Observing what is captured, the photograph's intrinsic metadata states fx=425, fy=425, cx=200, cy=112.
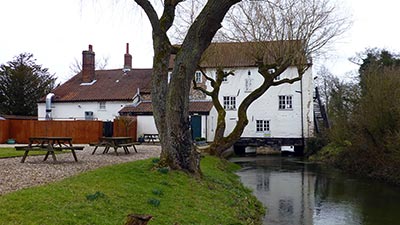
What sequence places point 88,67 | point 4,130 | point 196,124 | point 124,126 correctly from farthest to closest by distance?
point 88,67
point 196,124
point 124,126
point 4,130

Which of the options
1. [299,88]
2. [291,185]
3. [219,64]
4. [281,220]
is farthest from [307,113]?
[281,220]

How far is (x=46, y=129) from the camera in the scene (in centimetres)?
2873

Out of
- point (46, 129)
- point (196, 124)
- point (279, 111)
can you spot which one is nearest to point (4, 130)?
point (46, 129)

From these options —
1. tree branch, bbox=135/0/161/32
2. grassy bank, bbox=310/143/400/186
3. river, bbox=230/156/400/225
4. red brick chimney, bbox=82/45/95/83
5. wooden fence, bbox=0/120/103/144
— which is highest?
red brick chimney, bbox=82/45/95/83

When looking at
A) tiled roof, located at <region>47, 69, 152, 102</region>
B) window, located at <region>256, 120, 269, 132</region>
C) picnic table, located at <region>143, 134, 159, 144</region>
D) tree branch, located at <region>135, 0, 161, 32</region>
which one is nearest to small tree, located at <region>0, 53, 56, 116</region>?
tiled roof, located at <region>47, 69, 152, 102</region>

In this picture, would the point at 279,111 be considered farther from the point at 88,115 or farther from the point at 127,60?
the point at 88,115

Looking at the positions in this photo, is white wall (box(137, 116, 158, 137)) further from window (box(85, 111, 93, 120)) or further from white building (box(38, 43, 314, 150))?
window (box(85, 111, 93, 120))

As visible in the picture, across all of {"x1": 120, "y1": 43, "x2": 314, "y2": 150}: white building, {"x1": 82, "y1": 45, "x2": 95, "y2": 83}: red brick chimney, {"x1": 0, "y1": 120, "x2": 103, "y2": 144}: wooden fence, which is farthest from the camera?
{"x1": 82, "y1": 45, "x2": 95, "y2": 83}: red brick chimney

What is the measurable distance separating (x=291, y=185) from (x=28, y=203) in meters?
12.7

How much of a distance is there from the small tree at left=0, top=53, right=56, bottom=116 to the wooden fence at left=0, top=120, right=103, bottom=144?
510 inches

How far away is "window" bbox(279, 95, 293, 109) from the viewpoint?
3553 cm

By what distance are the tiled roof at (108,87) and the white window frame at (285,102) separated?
11238 mm

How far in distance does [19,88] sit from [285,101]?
992 inches

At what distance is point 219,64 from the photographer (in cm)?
2473
